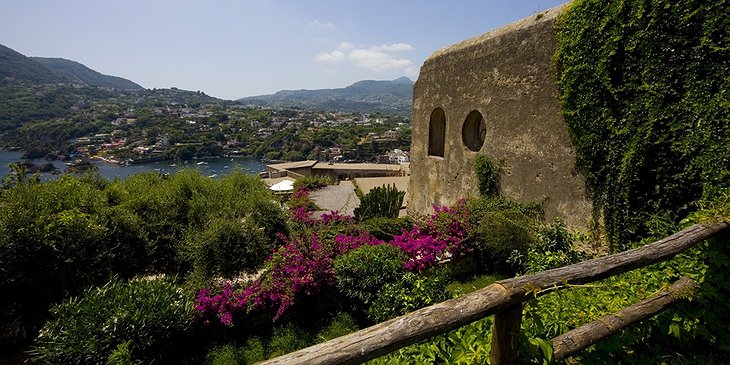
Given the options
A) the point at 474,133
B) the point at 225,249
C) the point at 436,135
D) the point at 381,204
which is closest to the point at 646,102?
the point at 474,133

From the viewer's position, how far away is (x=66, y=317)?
539 cm

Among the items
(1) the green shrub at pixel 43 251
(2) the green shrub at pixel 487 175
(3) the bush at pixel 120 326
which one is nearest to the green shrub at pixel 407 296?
(3) the bush at pixel 120 326

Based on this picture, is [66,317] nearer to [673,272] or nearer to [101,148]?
[673,272]

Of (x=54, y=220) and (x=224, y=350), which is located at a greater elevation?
(x=54, y=220)

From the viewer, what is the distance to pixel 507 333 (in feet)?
6.19

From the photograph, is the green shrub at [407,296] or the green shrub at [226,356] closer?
the green shrub at [407,296]

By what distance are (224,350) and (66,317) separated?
2.49 metres

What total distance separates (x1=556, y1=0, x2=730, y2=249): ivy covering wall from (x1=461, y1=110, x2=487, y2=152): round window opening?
3226 millimetres

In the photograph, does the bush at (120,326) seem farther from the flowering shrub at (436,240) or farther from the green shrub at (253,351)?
the flowering shrub at (436,240)

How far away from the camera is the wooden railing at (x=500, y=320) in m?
1.55

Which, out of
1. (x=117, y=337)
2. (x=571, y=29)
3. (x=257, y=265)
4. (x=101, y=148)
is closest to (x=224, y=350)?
(x=117, y=337)

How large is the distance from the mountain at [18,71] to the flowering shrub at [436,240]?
217 m

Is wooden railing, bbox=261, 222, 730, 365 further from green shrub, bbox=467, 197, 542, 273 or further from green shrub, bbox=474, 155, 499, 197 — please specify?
green shrub, bbox=474, 155, 499, 197

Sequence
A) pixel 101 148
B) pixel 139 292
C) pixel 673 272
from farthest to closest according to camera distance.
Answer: pixel 101 148, pixel 139 292, pixel 673 272
